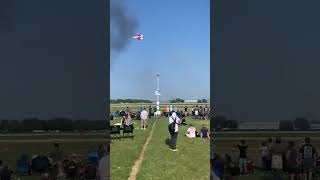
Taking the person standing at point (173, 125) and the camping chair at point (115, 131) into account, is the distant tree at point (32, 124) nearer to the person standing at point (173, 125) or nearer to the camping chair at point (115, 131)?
the camping chair at point (115, 131)

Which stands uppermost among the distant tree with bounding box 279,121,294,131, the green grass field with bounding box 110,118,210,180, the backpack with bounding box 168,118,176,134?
the backpack with bounding box 168,118,176,134

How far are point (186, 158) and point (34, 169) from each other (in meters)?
6.50

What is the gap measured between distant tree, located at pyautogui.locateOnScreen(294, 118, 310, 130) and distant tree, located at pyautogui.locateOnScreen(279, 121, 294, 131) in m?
0.48

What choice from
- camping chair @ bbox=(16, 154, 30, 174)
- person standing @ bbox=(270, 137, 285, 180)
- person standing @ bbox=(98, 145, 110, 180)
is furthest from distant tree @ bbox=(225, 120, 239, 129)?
person standing @ bbox=(98, 145, 110, 180)

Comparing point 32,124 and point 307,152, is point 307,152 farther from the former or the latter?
point 32,124

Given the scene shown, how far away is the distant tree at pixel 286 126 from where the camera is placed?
4144 centimetres

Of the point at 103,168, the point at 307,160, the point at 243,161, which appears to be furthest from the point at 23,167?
the point at 307,160

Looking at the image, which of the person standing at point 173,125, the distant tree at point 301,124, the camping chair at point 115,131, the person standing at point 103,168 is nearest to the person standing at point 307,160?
the person standing at point 103,168

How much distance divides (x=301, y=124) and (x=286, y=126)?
5.61 feet

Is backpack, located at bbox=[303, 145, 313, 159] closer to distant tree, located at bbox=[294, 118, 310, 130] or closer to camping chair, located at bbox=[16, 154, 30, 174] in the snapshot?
camping chair, located at bbox=[16, 154, 30, 174]

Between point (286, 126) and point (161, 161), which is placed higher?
point (286, 126)

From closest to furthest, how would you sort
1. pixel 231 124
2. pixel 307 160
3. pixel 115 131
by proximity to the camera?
pixel 307 160, pixel 115 131, pixel 231 124

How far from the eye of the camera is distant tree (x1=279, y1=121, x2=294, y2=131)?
41438 millimetres

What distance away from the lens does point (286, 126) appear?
1635 inches
